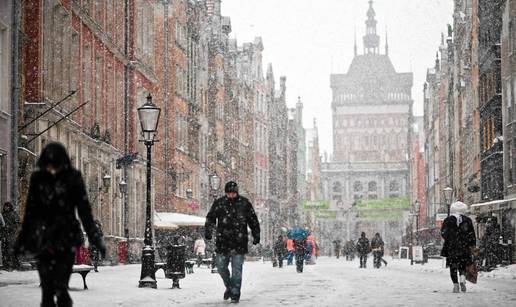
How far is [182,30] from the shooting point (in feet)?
191

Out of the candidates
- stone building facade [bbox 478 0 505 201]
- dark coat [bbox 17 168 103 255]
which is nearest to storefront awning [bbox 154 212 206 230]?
stone building facade [bbox 478 0 505 201]

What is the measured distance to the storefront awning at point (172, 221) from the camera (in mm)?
46500

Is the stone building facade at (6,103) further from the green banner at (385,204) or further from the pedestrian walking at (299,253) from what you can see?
the green banner at (385,204)

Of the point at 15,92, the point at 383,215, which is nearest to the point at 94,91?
the point at 15,92

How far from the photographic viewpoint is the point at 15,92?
87.6ft

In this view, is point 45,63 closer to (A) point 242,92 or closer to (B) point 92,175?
(B) point 92,175

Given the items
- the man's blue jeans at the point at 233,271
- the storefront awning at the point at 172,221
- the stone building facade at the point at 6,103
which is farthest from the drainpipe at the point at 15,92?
the storefront awning at the point at 172,221

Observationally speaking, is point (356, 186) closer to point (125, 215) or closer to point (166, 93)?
point (166, 93)

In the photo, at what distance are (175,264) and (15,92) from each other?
952 centimetres

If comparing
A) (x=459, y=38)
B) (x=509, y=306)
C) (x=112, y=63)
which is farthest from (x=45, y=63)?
(x=459, y=38)

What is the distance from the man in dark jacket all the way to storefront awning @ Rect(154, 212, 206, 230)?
31.8 m

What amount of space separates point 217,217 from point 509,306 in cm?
400

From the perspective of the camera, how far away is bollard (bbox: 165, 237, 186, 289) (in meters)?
19.0

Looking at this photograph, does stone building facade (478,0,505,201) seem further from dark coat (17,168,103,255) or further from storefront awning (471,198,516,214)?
dark coat (17,168,103,255)
